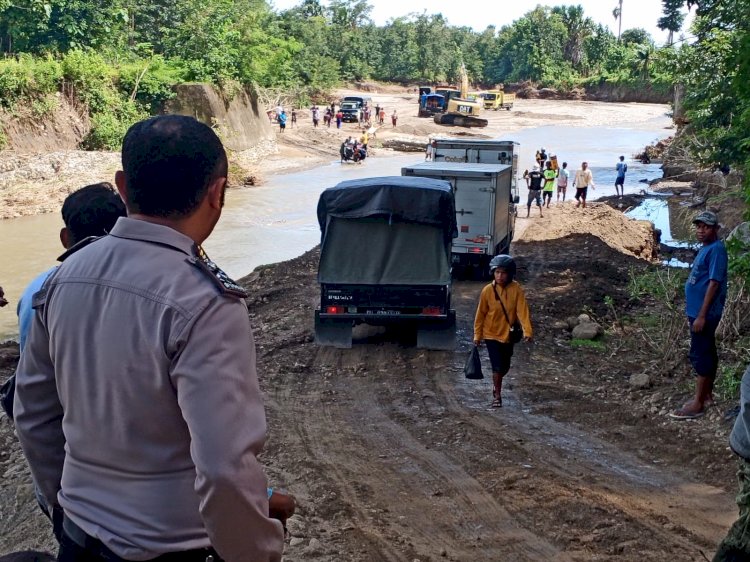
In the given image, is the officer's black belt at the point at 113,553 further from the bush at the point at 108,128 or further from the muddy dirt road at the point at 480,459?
the bush at the point at 108,128

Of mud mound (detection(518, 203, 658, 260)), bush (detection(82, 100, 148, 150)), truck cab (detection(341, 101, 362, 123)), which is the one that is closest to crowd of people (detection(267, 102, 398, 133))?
truck cab (detection(341, 101, 362, 123))

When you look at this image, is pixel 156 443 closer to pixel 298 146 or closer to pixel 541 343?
pixel 541 343

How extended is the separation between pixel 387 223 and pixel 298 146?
122ft

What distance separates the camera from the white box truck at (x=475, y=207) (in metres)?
16.6

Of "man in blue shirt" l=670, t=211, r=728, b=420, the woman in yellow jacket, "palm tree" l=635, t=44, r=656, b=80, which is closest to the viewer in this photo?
"man in blue shirt" l=670, t=211, r=728, b=420

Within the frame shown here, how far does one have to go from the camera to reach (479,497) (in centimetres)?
670

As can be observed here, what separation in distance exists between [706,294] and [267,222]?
21752 mm

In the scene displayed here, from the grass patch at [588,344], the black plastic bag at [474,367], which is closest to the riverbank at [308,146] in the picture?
the grass patch at [588,344]

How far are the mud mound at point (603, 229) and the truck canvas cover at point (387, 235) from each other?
968cm

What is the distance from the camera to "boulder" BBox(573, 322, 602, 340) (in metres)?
13.0

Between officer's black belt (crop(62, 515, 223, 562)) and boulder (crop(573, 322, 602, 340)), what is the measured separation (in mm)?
11579

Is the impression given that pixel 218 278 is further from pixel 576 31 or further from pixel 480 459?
pixel 576 31

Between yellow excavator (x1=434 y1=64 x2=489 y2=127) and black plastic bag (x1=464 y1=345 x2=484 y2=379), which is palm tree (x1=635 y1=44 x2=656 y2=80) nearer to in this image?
black plastic bag (x1=464 y1=345 x2=484 y2=379)

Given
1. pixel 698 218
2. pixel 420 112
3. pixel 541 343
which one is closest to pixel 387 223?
pixel 541 343
